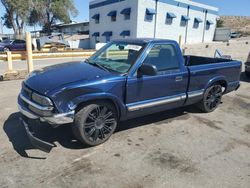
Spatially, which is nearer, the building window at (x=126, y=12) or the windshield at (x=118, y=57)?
the windshield at (x=118, y=57)

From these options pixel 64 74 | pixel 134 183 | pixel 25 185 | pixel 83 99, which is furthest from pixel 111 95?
pixel 25 185

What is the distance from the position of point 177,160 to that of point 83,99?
5.73 ft

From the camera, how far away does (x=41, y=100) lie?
11.5 feet

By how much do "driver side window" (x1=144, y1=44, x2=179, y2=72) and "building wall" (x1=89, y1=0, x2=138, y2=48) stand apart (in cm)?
2552

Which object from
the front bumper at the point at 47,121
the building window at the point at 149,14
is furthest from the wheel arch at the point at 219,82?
the building window at the point at 149,14

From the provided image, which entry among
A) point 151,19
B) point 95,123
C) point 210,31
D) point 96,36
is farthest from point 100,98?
point 210,31

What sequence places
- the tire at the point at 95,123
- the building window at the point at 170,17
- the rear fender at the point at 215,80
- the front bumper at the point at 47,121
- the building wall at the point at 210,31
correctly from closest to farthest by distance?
1. the front bumper at the point at 47,121
2. the tire at the point at 95,123
3. the rear fender at the point at 215,80
4. the building window at the point at 170,17
5. the building wall at the point at 210,31

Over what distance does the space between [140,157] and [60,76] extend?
183 centimetres

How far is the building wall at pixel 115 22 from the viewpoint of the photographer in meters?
29.4

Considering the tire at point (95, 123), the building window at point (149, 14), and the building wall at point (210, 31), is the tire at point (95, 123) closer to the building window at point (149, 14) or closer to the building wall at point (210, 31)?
the building window at point (149, 14)

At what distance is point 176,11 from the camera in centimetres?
3397

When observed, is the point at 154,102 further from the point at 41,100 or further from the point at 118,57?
the point at 41,100

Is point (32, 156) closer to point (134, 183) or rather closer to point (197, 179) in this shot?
point (134, 183)

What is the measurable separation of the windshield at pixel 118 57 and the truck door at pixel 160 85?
0.75ft
